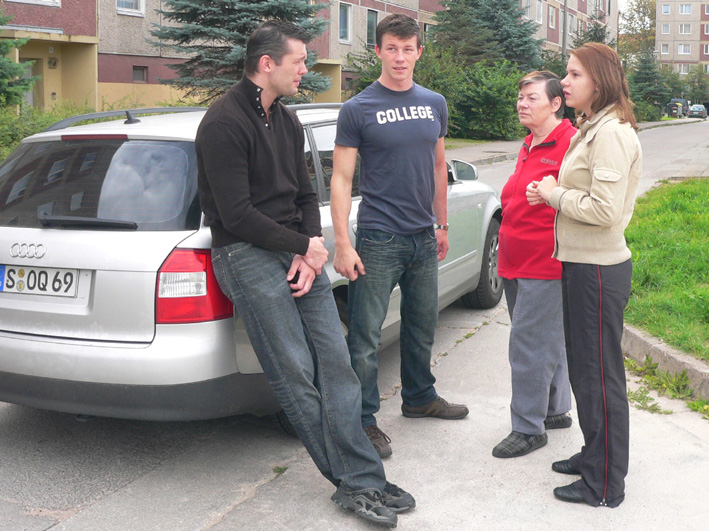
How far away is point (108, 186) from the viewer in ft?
12.3

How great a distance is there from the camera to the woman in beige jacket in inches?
129

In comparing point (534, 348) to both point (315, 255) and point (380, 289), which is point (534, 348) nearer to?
point (380, 289)

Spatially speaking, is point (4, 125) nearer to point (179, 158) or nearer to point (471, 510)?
point (179, 158)

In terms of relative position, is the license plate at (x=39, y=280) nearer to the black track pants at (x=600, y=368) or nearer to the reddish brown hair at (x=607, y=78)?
the black track pants at (x=600, y=368)

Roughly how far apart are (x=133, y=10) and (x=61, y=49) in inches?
91.0

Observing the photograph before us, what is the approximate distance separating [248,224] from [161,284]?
1.78 ft

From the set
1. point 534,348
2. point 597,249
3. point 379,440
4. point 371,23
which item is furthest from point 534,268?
point 371,23

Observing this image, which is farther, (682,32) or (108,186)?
(682,32)

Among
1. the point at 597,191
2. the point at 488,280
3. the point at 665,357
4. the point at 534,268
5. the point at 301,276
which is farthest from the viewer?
the point at 488,280

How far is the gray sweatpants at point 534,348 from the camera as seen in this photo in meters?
3.93

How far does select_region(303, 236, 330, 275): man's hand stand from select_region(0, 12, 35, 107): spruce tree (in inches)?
433

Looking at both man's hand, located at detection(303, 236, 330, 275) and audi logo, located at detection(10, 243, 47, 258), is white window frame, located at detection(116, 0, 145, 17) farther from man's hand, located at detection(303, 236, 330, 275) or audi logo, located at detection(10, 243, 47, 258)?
man's hand, located at detection(303, 236, 330, 275)

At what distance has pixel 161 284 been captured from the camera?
3.49m

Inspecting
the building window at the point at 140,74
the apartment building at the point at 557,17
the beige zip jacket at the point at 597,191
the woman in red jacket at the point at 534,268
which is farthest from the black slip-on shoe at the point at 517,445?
the apartment building at the point at 557,17
